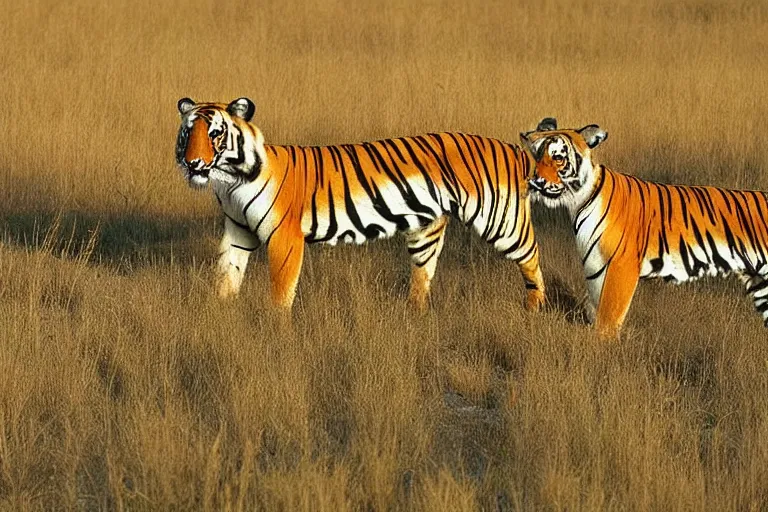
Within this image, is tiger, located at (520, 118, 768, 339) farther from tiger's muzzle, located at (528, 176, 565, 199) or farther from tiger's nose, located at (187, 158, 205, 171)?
tiger's nose, located at (187, 158, 205, 171)

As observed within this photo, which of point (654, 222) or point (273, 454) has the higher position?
point (654, 222)

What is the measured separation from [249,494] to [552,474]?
0.86 m

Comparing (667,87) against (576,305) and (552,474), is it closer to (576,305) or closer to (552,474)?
(576,305)

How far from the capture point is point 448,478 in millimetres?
3521

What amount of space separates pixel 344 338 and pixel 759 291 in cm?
178

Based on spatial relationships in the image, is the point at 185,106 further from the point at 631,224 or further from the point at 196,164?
the point at 631,224

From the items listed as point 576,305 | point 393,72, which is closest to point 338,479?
point 576,305

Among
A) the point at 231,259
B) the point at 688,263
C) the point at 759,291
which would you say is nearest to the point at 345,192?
the point at 231,259

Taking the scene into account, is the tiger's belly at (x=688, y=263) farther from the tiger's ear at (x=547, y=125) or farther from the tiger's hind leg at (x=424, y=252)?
the tiger's hind leg at (x=424, y=252)

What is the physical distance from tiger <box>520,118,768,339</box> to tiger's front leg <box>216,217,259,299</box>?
1280 mm

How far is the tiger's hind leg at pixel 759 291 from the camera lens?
542 centimetres

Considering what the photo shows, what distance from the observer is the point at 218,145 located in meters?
5.30

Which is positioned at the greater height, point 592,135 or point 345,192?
point 592,135

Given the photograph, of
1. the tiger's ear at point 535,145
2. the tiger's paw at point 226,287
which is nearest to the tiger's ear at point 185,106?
the tiger's paw at point 226,287
